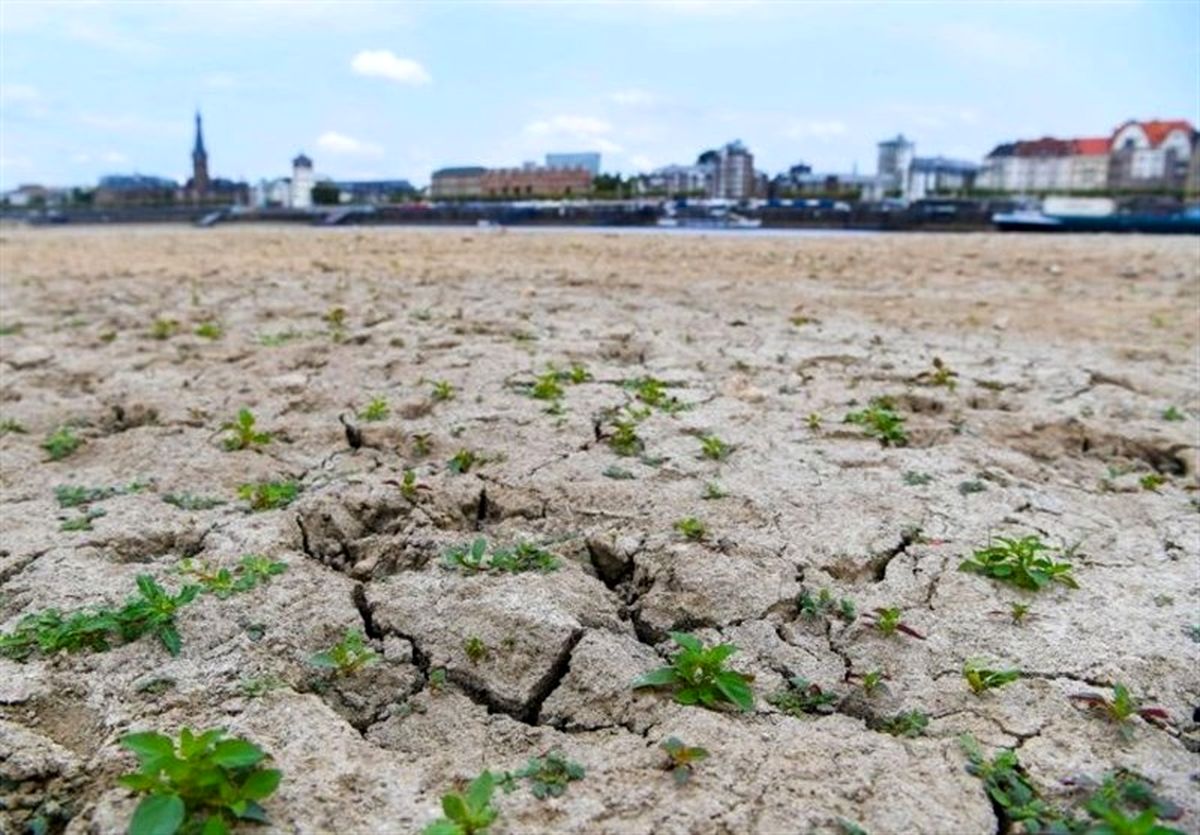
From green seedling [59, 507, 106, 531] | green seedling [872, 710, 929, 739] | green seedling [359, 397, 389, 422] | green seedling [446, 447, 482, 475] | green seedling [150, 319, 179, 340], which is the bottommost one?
green seedling [872, 710, 929, 739]

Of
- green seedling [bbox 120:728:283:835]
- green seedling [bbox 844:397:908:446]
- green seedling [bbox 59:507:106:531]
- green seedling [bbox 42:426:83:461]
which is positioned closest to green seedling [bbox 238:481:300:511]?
green seedling [bbox 59:507:106:531]

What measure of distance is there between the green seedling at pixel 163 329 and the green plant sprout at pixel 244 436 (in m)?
2.08

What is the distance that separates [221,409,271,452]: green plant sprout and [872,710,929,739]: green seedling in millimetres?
2242

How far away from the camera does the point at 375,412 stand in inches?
136

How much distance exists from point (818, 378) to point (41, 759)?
3.28 m

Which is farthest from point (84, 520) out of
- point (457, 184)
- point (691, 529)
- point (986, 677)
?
point (457, 184)

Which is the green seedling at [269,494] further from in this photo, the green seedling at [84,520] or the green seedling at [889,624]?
the green seedling at [889,624]

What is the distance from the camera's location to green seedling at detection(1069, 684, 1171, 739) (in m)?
1.72

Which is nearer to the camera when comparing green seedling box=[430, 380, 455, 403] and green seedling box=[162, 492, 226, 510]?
green seedling box=[162, 492, 226, 510]

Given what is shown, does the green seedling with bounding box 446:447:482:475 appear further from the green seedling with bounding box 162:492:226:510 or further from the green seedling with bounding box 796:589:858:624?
the green seedling with bounding box 796:589:858:624

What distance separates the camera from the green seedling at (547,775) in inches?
60.0

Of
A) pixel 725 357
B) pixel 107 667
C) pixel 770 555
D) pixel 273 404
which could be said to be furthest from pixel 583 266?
pixel 107 667

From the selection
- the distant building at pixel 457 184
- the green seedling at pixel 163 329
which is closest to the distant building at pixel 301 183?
the distant building at pixel 457 184

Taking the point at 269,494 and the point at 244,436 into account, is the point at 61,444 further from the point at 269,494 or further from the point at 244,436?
the point at 269,494
